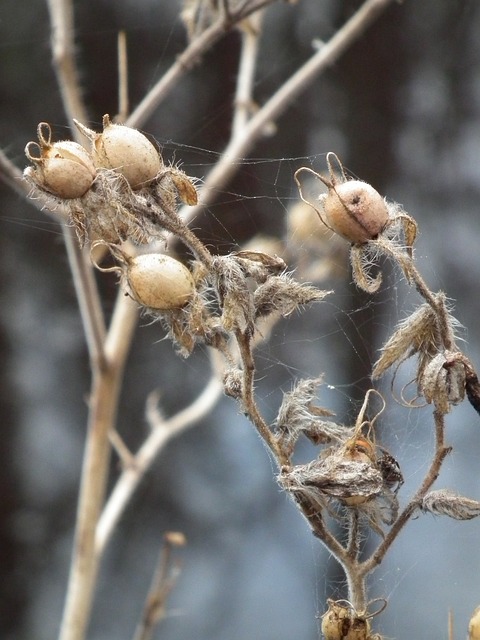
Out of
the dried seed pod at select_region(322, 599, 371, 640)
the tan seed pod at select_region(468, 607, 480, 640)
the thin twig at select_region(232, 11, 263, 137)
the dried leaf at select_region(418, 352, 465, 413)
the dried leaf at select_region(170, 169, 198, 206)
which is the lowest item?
the tan seed pod at select_region(468, 607, 480, 640)

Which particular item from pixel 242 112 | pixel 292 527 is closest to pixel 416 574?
pixel 292 527

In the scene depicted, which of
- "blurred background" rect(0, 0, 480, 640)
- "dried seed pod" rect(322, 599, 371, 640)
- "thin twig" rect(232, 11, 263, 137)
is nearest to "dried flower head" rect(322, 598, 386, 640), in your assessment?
"dried seed pod" rect(322, 599, 371, 640)

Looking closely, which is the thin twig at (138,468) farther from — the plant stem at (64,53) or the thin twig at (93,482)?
the plant stem at (64,53)

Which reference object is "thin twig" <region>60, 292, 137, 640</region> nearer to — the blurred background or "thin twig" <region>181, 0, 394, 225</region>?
"thin twig" <region>181, 0, 394, 225</region>

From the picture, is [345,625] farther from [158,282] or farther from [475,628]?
[158,282]

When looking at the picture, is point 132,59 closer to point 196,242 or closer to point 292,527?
point 292,527
